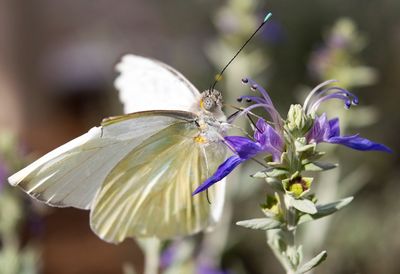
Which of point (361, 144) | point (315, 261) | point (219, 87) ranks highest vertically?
point (219, 87)

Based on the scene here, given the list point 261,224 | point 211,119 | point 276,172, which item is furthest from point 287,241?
point 211,119

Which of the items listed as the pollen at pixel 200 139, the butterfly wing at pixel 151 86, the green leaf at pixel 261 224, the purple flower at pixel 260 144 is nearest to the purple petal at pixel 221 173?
the purple flower at pixel 260 144

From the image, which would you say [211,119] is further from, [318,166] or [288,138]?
[318,166]

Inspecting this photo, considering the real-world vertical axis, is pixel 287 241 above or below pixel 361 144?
below

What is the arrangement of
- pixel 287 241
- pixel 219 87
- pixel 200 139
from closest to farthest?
pixel 287 241 → pixel 200 139 → pixel 219 87

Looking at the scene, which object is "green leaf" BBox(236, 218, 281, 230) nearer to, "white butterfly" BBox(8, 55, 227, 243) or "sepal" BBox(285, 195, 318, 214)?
"sepal" BBox(285, 195, 318, 214)

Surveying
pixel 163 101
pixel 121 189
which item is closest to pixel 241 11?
pixel 163 101

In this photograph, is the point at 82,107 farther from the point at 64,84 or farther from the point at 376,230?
the point at 376,230
